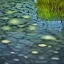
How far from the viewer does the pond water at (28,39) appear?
10.2 ft

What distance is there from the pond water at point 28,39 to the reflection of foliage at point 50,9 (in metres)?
0.22

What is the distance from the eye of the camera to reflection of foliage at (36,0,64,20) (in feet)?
16.8

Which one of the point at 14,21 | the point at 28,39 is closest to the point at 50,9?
the point at 14,21

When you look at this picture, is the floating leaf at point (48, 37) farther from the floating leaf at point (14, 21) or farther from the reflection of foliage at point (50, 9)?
the reflection of foliage at point (50, 9)

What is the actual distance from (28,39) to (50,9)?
2060mm

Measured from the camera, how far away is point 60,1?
18.5 feet

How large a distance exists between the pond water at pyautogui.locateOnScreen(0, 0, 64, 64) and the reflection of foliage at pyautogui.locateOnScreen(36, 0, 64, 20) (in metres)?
0.22

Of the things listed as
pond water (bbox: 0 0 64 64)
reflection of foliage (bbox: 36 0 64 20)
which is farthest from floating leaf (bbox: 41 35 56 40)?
reflection of foliage (bbox: 36 0 64 20)

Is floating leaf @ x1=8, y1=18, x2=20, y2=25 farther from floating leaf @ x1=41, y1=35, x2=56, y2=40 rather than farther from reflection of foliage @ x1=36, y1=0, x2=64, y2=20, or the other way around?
floating leaf @ x1=41, y1=35, x2=56, y2=40

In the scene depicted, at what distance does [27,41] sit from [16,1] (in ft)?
9.73

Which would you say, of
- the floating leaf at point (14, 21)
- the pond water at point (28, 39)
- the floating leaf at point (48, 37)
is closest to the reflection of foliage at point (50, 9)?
the pond water at point (28, 39)

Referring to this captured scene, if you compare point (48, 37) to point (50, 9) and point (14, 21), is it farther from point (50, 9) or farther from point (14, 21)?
point (50, 9)

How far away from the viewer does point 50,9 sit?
5.59 m

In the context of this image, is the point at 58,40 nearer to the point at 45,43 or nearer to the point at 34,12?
the point at 45,43
